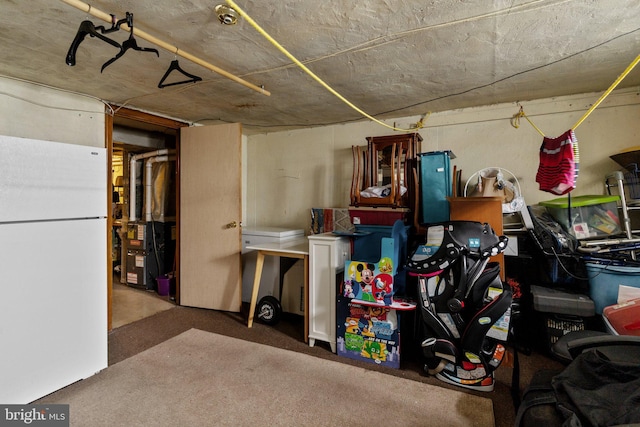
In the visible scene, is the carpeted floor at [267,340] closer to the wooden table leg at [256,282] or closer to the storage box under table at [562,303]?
the wooden table leg at [256,282]

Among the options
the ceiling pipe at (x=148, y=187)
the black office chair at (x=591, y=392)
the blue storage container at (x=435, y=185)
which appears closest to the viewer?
the black office chair at (x=591, y=392)

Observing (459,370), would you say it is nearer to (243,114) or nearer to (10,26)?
(243,114)

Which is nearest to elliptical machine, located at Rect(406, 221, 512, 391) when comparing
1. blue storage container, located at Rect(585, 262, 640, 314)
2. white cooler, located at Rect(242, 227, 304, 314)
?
blue storage container, located at Rect(585, 262, 640, 314)

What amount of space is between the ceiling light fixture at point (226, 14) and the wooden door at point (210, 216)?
1.76 metres

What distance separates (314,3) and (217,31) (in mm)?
594

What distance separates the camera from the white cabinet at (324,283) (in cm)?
254

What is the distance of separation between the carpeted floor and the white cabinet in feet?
0.51

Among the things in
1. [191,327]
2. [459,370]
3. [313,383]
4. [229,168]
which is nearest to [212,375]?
[313,383]

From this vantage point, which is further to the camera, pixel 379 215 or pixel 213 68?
pixel 379 215

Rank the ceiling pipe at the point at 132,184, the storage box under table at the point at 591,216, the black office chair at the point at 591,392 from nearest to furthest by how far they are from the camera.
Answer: the black office chair at the point at 591,392 → the storage box under table at the point at 591,216 → the ceiling pipe at the point at 132,184

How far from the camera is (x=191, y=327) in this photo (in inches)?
119

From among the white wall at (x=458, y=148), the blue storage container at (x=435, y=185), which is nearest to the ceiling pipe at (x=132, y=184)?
the white wall at (x=458, y=148)

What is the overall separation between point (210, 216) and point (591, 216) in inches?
139

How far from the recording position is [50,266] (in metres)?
1.91
